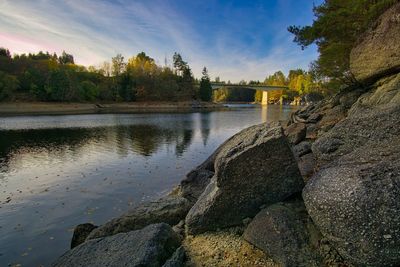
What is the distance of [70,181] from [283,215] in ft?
47.0

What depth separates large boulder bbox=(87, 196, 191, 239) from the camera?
798cm

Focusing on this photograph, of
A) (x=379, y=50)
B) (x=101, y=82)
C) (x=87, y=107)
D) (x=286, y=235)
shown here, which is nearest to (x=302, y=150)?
(x=286, y=235)

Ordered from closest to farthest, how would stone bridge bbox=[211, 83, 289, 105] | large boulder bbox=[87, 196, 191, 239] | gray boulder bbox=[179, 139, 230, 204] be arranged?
large boulder bbox=[87, 196, 191, 239]
gray boulder bbox=[179, 139, 230, 204]
stone bridge bbox=[211, 83, 289, 105]

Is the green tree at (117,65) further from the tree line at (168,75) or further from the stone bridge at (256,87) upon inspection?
the stone bridge at (256,87)

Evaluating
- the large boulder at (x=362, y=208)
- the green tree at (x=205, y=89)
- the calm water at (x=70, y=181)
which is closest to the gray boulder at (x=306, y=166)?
the large boulder at (x=362, y=208)

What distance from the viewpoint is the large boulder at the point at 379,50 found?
1152 centimetres

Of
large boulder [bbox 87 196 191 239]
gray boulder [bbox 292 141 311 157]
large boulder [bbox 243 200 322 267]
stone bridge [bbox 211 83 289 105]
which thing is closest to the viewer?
large boulder [bbox 243 200 322 267]

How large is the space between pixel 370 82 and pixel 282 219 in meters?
13.0

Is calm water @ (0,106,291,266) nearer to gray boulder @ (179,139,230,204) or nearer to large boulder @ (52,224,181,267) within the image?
gray boulder @ (179,139,230,204)

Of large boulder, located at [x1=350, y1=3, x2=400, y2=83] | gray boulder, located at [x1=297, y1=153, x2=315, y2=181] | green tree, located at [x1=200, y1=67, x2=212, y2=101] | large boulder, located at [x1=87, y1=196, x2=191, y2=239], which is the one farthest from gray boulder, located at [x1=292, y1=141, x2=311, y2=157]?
green tree, located at [x1=200, y1=67, x2=212, y2=101]

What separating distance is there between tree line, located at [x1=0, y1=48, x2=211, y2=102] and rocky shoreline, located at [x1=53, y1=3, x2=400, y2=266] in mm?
92409

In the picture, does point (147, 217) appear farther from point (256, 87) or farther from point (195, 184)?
point (256, 87)

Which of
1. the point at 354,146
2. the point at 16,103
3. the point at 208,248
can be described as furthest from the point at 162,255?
the point at 16,103

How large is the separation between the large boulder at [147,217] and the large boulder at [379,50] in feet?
35.8
